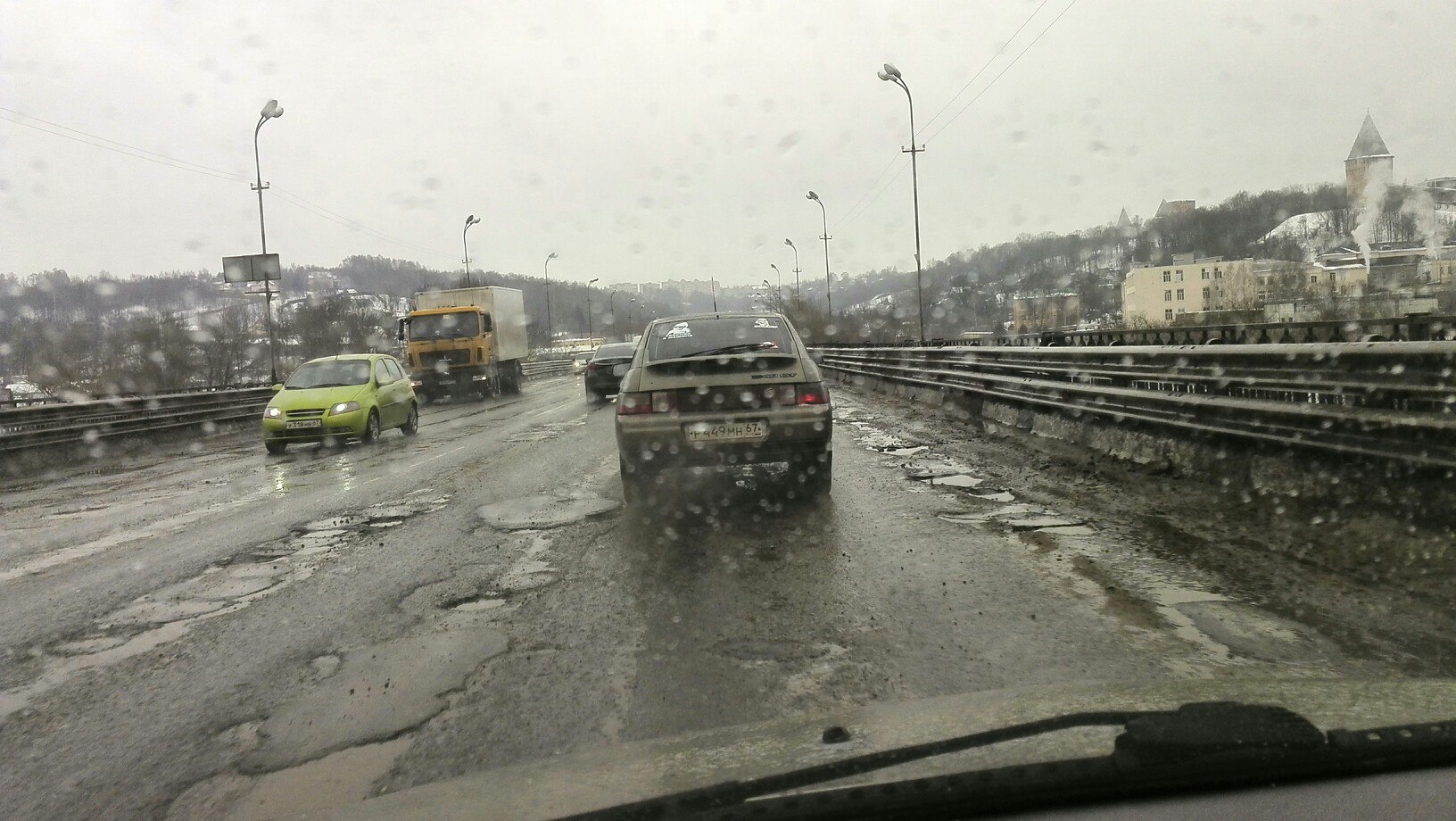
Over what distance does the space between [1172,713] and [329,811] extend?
192cm

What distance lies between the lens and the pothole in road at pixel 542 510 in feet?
22.2

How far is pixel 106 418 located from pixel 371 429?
5.75 meters

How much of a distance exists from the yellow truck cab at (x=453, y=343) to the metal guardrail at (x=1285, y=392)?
866 inches

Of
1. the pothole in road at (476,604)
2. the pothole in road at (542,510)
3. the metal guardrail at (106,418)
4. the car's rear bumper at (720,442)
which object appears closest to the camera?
the pothole in road at (476,604)

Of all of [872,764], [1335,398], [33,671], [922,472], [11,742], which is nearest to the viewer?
[872,764]

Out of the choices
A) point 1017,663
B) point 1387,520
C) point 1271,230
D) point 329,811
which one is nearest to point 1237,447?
point 1387,520

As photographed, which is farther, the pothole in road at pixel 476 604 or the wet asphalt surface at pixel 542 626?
the pothole in road at pixel 476 604

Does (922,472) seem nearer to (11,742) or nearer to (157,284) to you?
(11,742)

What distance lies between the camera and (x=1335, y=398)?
5.91 m

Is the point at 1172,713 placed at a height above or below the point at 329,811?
above

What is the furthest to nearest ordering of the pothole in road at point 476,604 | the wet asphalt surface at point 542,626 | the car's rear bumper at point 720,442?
the car's rear bumper at point 720,442 → the pothole in road at point 476,604 → the wet asphalt surface at point 542,626

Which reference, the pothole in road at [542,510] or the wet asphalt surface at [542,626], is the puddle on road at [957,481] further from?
the pothole in road at [542,510]

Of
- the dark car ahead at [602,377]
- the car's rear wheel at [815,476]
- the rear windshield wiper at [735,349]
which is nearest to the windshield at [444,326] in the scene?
the dark car ahead at [602,377]

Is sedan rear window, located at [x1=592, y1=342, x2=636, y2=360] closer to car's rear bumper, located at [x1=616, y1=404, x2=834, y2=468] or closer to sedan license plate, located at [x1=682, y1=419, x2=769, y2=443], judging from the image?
car's rear bumper, located at [x1=616, y1=404, x2=834, y2=468]
